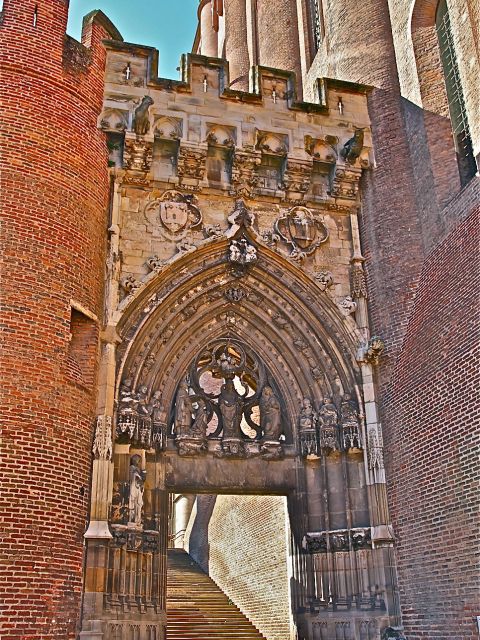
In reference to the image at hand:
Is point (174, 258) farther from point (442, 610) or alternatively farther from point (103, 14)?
point (442, 610)

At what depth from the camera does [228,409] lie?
10.8 metres

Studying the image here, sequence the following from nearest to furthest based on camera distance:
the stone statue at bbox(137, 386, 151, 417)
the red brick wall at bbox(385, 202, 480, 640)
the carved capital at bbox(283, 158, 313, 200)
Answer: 1. the red brick wall at bbox(385, 202, 480, 640)
2. the stone statue at bbox(137, 386, 151, 417)
3. the carved capital at bbox(283, 158, 313, 200)

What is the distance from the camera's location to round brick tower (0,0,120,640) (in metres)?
7.95

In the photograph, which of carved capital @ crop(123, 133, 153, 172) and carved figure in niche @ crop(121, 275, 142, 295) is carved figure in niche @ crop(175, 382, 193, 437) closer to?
carved figure in niche @ crop(121, 275, 142, 295)

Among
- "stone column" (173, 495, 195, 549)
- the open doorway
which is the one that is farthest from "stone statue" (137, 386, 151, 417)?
"stone column" (173, 495, 195, 549)

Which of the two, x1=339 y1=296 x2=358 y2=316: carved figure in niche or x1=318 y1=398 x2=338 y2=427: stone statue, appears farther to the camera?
x1=339 y1=296 x2=358 y2=316: carved figure in niche

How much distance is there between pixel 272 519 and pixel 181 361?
543 centimetres

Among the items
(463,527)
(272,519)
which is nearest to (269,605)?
(272,519)

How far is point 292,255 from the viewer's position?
11.2 metres

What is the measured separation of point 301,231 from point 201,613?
8.69m

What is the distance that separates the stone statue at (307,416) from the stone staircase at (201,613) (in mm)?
5257

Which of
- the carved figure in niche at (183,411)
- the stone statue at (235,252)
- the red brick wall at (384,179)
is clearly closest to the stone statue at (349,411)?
the red brick wall at (384,179)

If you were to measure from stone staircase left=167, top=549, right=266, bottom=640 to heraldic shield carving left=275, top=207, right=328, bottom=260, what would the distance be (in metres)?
7.39

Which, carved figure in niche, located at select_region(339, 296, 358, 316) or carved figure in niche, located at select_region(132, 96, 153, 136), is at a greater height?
carved figure in niche, located at select_region(132, 96, 153, 136)
